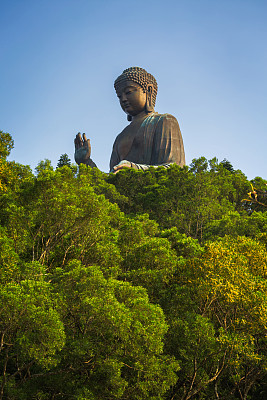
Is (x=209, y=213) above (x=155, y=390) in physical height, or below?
above

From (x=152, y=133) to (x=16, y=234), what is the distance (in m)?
14.1

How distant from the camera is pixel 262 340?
9.55 meters

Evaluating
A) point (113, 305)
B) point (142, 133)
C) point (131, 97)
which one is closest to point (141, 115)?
point (131, 97)

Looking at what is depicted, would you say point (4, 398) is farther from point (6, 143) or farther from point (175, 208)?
point (175, 208)

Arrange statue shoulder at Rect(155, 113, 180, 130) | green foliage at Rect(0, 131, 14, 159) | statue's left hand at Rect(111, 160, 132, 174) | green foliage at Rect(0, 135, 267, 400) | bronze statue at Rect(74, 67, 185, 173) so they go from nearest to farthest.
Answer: green foliage at Rect(0, 135, 267, 400) → green foliage at Rect(0, 131, 14, 159) → statue's left hand at Rect(111, 160, 132, 174) → bronze statue at Rect(74, 67, 185, 173) → statue shoulder at Rect(155, 113, 180, 130)

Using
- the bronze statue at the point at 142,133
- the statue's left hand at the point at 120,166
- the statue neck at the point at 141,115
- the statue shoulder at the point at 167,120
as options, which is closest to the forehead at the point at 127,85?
the bronze statue at the point at 142,133

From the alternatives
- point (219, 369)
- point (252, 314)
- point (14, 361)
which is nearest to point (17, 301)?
point (14, 361)

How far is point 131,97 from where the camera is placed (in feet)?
78.0

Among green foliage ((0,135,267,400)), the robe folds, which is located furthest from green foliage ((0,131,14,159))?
the robe folds

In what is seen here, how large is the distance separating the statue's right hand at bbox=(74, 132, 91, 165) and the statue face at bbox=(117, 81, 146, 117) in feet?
10.0

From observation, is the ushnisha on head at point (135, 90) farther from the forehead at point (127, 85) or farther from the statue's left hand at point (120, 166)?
the statue's left hand at point (120, 166)

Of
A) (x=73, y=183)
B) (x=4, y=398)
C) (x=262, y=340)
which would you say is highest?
(x=73, y=183)

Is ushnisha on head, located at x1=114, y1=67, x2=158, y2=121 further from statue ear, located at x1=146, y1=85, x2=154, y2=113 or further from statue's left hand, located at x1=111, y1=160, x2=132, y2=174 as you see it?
statue's left hand, located at x1=111, y1=160, x2=132, y2=174

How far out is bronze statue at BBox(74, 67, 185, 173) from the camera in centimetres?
2258
